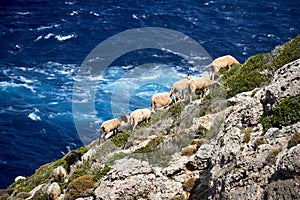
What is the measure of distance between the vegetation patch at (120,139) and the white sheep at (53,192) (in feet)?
15.8

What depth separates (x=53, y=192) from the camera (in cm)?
2784

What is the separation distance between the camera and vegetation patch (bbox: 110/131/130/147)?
3075 centimetres

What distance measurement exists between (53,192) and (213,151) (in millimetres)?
12453

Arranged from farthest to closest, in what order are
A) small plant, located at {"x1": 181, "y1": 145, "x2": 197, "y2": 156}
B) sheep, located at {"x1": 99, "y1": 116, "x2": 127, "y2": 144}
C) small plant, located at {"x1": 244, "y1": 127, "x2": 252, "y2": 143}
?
sheep, located at {"x1": 99, "y1": 116, "x2": 127, "y2": 144} → small plant, located at {"x1": 181, "y1": 145, "x2": 197, "y2": 156} → small plant, located at {"x1": 244, "y1": 127, "x2": 252, "y2": 143}

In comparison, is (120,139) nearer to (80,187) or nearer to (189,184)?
(80,187)

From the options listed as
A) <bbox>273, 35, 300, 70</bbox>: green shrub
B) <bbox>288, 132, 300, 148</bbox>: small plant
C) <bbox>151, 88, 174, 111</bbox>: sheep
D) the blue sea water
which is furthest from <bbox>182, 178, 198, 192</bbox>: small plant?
the blue sea water

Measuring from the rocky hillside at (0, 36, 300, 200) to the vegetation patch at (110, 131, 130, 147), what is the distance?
8cm

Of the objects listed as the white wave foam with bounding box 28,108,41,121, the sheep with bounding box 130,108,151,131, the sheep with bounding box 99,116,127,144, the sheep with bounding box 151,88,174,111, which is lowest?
the white wave foam with bounding box 28,108,41,121

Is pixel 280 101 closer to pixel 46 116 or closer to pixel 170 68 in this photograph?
pixel 46 116

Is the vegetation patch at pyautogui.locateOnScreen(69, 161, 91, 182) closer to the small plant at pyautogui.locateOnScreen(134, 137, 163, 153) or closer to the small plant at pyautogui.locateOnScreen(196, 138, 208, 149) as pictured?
the small plant at pyautogui.locateOnScreen(134, 137, 163, 153)

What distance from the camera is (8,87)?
76625 millimetres

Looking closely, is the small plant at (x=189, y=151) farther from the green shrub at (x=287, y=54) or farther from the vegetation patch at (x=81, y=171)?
the green shrub at (x=287, y=54)

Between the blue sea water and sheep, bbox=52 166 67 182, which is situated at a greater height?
sheep, bbox=52 166 67 182

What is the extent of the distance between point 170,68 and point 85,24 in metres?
24.2
